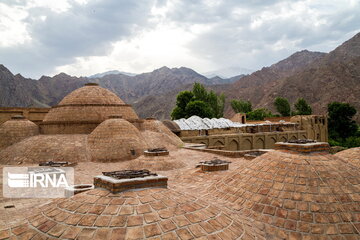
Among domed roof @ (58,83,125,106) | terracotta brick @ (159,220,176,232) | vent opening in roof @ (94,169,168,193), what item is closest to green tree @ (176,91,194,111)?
domed roof @ (58,83,125,106)

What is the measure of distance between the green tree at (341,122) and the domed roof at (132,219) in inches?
1411

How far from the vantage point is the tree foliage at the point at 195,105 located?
32.6 meters

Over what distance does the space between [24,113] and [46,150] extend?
369 inches

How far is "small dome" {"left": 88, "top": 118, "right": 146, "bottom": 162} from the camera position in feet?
44.3

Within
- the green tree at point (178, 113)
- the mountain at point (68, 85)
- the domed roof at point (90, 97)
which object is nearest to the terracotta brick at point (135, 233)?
the domed roof at point (90, 97)

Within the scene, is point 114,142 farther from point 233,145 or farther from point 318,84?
point 318,84

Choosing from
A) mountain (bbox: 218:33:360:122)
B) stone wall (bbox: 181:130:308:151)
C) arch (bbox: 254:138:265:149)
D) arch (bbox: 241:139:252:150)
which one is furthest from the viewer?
mountain (bbox: 218:33:360:122)

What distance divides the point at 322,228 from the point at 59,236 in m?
3.72

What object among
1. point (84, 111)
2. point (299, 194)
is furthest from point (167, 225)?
point (84, 111)

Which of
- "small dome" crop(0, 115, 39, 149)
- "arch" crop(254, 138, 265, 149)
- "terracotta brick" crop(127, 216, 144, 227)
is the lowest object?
"arch" crop(254, 138, 265, 149)

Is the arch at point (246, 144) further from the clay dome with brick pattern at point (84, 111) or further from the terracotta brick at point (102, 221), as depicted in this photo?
the terracotta brick at point (102, 221)

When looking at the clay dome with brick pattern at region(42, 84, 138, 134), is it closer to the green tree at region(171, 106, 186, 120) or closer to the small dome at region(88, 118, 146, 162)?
the small dome at region(88, 118, 146, 162)

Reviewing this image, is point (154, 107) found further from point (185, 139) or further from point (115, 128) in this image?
point (115, 128)

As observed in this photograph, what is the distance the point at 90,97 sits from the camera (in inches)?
660
